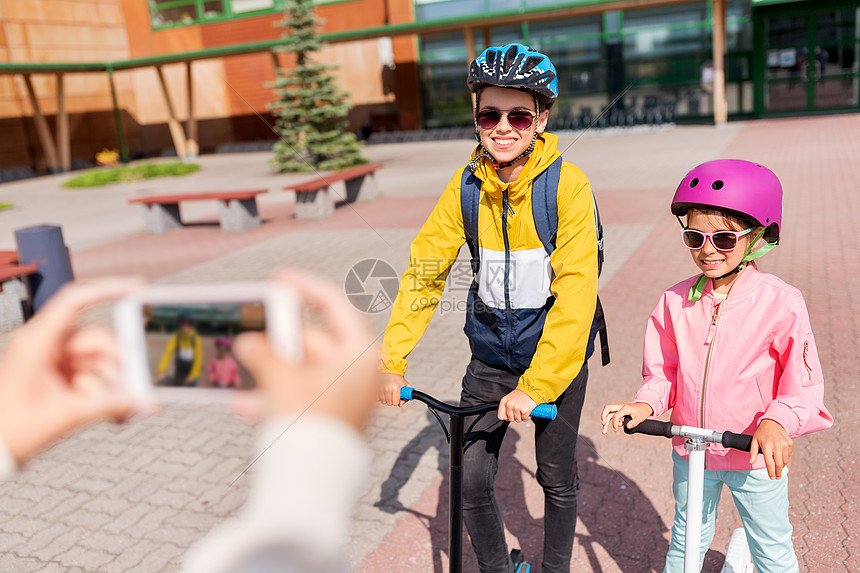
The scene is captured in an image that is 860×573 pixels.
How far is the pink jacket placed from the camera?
6.50 ft

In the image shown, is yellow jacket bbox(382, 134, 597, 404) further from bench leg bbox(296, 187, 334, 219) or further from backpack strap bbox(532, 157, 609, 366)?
bench leg bbox(296, 187, 334, 219)

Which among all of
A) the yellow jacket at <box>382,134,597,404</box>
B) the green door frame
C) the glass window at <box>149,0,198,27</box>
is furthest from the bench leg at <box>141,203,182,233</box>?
the glass window at <box>149,0,198,27</box>

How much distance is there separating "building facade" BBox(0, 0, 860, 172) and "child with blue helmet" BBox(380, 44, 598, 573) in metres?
16.4

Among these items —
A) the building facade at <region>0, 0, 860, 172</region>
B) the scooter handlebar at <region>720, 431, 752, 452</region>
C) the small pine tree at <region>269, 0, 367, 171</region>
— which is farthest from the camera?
the building facade at <region>0, 0, 860, 172</region>

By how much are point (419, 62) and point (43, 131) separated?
13842 millimetres

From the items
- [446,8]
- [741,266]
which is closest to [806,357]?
A: [741,266]

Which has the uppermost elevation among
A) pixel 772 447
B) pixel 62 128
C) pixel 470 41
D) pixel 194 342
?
pixel 470 41

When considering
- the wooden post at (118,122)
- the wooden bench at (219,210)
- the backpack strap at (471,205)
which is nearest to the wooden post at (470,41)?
the wooden post at (118,122)

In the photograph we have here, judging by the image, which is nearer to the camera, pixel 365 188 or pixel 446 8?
pixel 365 188

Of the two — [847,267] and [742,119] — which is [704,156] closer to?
[847,267]

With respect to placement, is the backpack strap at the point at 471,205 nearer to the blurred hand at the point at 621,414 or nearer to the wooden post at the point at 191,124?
the blurred hand at the point at 621,414

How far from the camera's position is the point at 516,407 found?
1.95 meters

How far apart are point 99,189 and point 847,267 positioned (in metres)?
19.2

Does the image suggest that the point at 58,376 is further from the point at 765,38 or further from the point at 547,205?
the point at 765,38
